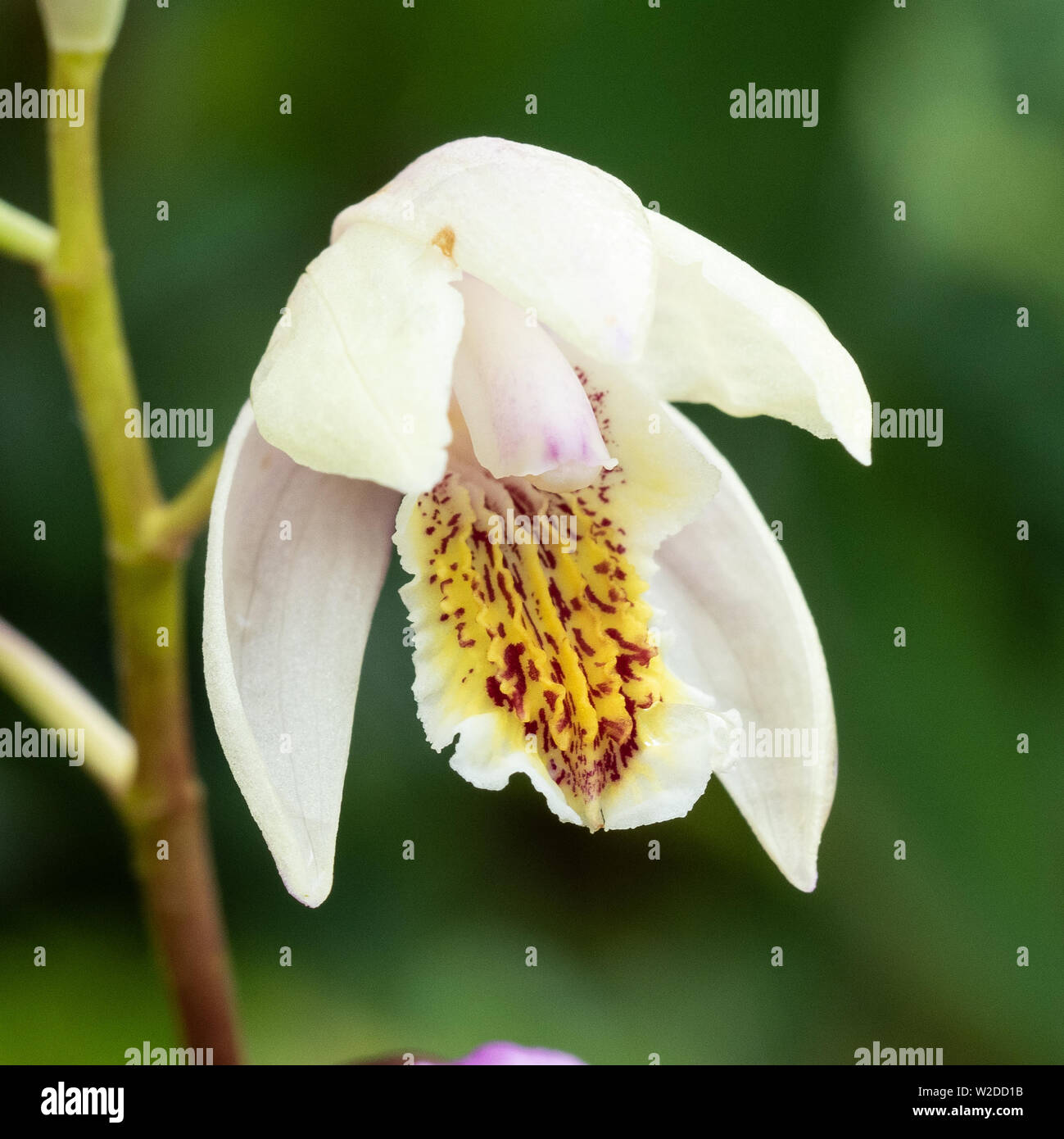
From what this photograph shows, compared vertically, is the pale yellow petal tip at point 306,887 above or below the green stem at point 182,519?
below

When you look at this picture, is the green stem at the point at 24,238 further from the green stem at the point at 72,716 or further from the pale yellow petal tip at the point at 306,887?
the pale yellow petal tip at the point at 306,887

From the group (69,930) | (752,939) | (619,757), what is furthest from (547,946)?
A: (619,757)
